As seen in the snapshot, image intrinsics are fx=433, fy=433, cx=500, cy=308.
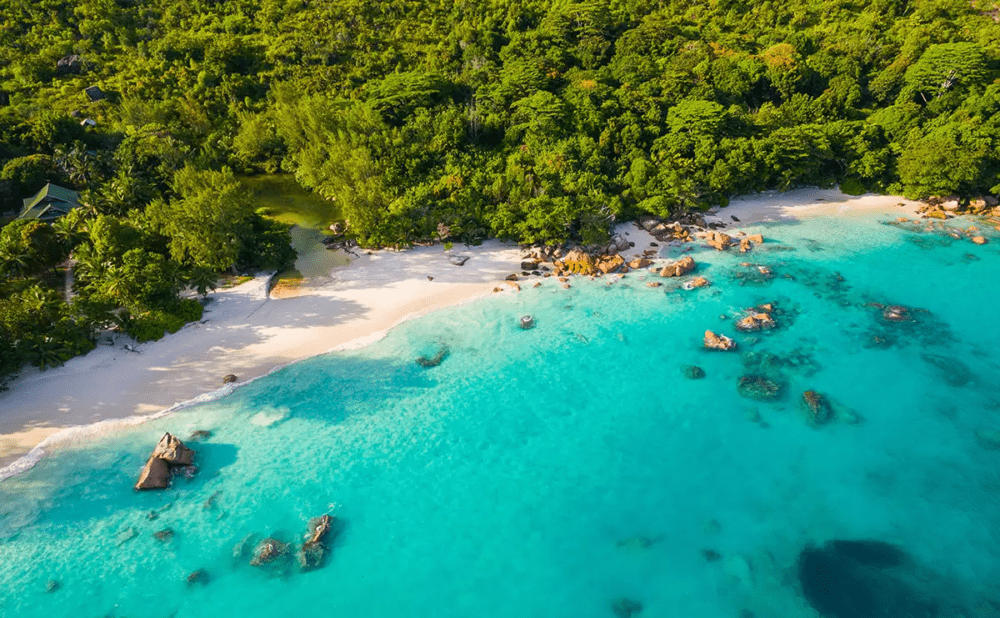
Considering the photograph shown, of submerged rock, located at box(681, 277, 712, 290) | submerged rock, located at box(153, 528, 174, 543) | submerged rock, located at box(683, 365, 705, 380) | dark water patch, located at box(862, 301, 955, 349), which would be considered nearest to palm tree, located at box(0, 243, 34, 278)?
submerged rock, located at box(153, 528, 174, 543)

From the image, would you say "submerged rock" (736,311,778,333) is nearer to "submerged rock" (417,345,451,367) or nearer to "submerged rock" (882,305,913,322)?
"submerged rock" (882,305,913,322)

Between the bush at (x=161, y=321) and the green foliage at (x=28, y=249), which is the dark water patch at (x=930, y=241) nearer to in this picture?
the bush at (x=161, y=321)

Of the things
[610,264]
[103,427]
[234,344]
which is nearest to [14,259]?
[103,427]

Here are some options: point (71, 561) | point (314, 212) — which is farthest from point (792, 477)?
point (314, 212)

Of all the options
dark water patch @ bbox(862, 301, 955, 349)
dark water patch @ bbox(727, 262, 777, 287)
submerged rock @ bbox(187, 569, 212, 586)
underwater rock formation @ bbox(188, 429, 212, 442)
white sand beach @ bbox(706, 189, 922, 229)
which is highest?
white sand beach @ bbox(706, 189, 922, 229)

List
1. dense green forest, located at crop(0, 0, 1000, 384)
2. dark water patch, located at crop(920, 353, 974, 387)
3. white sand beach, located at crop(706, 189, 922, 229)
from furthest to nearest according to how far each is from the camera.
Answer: white sand beach, located at crop(706, 189, 922, 229) → dense green forest, located at crop(0, 0, 1000, 384) → dark water patch, located at crop(920, 353, 974, 387)

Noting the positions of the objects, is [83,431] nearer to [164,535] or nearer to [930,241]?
[164,535]
